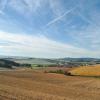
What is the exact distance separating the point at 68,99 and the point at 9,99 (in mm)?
5482

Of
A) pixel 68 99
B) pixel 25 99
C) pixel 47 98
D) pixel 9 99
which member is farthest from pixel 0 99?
pixel 68 99

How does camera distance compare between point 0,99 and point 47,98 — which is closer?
point 0,99

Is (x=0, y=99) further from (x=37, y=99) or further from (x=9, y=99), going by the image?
(x=37, y=99)

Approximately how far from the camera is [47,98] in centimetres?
Answer: 2191

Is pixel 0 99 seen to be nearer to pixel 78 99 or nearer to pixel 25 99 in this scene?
pixel 25 99

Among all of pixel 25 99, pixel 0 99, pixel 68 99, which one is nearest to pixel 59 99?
pixel 68 99

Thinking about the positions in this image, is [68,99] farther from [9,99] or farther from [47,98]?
[9,99]

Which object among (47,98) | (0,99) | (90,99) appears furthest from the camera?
(90,99)

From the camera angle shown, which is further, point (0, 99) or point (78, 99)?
point (78, 99)

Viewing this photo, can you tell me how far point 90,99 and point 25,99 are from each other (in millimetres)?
6437

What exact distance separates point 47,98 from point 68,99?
203 cm

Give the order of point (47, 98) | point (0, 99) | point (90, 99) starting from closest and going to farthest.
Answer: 1. point (0, 99)
2. point (47, 98)
3. point (90, 99)

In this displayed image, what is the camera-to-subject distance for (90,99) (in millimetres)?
23406

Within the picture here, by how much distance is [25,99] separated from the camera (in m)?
20.6
